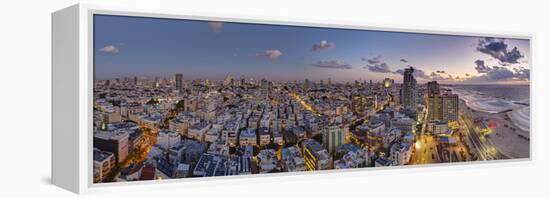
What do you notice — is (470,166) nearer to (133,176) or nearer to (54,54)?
(133,176)

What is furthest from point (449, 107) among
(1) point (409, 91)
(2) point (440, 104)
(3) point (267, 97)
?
(3) point (267, 97)

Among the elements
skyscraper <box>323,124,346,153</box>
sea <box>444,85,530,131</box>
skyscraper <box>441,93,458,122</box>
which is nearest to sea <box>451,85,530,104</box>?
sea <box>444,85,530,131</box>

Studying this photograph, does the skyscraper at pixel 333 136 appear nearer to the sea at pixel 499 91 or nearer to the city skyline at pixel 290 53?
the city skyline at pixel 290 53

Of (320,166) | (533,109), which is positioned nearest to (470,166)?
(533,109)

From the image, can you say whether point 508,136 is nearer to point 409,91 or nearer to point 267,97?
point 409,91

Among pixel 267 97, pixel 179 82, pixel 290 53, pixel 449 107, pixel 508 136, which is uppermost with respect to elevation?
pixel 290 53

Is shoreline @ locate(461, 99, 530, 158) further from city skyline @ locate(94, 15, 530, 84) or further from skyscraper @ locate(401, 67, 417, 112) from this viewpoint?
skyscraper @ locate(401, 67, 417, 112)

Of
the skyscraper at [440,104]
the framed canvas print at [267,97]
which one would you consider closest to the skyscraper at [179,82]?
the framed canvas print at [267,97]

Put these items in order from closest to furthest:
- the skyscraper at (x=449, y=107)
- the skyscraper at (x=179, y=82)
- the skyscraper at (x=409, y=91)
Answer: the skyscraper at (x=179, y=82) < the skyscraper at (x=409, y=91) < the skyscraper at (x=449, y=107)
